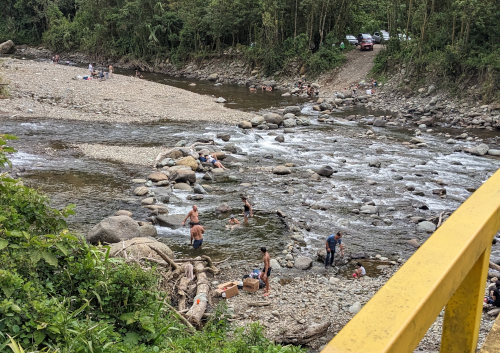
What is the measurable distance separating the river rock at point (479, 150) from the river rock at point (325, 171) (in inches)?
280

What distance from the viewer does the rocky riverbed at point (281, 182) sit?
11.6 m

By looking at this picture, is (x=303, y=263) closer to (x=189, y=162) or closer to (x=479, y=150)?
(x=189, y=162)

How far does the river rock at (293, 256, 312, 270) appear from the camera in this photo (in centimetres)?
1197

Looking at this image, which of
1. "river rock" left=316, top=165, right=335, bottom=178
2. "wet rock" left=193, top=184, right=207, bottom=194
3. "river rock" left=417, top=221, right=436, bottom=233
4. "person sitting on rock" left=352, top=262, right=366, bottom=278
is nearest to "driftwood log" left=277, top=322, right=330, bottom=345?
"person sitting on rock" left=352, top=262, right=366, bottom=278

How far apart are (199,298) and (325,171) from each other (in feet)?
34.0

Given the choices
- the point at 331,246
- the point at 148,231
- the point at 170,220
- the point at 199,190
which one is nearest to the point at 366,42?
the point at 199,190

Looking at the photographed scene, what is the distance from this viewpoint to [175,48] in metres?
49.6

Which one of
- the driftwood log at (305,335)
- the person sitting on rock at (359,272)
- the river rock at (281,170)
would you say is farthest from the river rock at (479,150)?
the driftwood log at (305,335)

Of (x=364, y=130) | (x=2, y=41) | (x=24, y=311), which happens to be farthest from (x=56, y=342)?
(x=2, y=41)

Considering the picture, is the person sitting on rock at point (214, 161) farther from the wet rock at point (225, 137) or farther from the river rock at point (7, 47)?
the river rock at point (7, 47)

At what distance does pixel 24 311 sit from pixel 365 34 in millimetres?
42448

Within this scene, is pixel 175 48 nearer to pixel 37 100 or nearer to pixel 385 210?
pixel 37 100

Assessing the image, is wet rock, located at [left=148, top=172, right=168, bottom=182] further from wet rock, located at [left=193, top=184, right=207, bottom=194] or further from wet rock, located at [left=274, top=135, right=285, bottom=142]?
wet rock, located at [left=274, top=135, right=285, bottom=142]

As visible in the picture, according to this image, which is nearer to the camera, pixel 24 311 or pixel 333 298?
pixel 24 311
